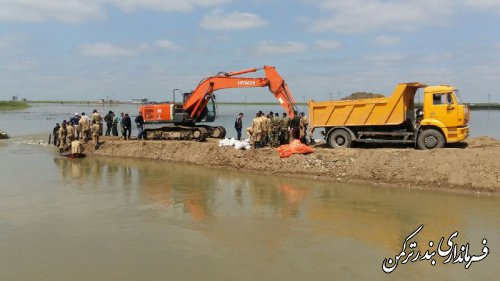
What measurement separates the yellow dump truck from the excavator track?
576 centimetres

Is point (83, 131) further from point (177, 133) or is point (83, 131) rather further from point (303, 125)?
point (303, 125)

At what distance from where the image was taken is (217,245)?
8352mm

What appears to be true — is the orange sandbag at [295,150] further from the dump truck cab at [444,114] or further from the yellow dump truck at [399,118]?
the dump truck cab at [444,114]

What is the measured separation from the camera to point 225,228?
373 inches

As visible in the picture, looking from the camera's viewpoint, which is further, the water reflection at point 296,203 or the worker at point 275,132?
the worker at point 275,132

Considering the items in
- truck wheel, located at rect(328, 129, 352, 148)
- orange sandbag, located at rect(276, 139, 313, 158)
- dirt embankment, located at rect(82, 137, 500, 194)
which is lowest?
dirt embankment, located at rect(82, 137, 500, 194)

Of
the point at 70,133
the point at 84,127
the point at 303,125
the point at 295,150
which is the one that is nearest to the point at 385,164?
the point at 295,150

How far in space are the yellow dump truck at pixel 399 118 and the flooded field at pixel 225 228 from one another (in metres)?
2.74

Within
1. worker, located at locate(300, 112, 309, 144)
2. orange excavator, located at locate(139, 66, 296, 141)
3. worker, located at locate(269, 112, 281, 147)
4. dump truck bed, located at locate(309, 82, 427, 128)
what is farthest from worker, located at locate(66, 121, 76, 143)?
dump truck bed, located at locate(309, 82, 427, 128)

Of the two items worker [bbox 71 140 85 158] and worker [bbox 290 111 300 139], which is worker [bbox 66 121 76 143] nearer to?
worker [bbox 71 140 85 158]

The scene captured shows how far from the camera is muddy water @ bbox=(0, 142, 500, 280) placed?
720 cm

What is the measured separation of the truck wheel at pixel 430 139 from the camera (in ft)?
48.2

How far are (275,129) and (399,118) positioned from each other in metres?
5.10

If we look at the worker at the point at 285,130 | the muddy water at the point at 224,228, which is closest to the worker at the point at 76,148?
the muddy water at the point at 224,228
